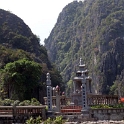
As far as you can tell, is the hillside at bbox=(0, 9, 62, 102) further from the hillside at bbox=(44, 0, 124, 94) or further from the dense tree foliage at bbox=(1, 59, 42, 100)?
the hillside at bbox=(44, 0, 124, 94)

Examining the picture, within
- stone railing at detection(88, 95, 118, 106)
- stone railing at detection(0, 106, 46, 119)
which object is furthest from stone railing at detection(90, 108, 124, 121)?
stone railing at detection(0, 106, 46, 119)

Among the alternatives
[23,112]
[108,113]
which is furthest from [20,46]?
[108,113]

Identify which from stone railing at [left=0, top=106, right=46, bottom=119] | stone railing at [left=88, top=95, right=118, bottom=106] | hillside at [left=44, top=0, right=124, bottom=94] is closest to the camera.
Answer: stone railing at [left=0, top=106, right=46, bottom=119]

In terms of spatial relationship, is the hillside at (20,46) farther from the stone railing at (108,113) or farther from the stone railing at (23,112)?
the stone railing at (108,113)

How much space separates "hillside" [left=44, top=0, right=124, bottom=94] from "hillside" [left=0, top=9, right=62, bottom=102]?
4265 centimetres

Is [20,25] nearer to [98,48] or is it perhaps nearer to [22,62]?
[22,62]

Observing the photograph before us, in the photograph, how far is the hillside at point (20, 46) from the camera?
44781 mm

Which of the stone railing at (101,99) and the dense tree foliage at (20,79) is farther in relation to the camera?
the dense tree foliage at (20,79)

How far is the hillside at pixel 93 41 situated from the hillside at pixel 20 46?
42.6 metres

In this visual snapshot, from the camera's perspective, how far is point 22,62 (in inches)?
1248

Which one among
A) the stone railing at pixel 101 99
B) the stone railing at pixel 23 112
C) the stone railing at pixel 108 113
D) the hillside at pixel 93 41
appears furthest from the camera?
the hillside at pixel 93 41

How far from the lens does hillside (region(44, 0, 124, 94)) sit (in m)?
111

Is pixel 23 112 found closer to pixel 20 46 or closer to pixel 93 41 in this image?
pixel 20 46

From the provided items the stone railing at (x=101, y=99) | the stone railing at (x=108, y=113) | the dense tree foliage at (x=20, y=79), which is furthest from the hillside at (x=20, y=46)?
the stone railing at (x=108, y=113)
